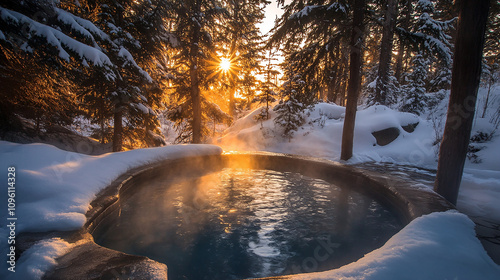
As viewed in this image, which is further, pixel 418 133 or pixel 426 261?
pixel 418 133

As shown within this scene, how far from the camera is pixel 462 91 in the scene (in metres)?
3.89

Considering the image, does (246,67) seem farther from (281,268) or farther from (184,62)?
(281,268)

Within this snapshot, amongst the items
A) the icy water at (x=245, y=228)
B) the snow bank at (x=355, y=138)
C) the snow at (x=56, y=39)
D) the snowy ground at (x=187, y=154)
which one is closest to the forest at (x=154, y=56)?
the snow at (x=56, y=39)

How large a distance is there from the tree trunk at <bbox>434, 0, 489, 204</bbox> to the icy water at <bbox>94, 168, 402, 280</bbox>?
1308 mm

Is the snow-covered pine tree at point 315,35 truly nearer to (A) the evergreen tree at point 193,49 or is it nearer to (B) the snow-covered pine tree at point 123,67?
(A) the evergreen tree at point 193,49

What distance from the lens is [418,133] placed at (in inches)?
412

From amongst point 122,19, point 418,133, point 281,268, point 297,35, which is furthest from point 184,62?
point 418,133

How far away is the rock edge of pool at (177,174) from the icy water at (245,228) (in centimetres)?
32

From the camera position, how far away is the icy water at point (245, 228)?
3498 mm

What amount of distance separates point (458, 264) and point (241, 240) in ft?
9.72

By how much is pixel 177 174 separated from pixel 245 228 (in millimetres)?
3520

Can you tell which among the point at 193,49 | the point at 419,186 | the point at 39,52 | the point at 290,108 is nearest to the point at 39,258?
the point at 39,52

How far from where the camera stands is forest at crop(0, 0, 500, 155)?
15.5 ft

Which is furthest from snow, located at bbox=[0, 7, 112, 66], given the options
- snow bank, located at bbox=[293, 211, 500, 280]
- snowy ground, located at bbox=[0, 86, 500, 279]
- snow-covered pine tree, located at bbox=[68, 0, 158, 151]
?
snow bank, located at bbox=[293, 211, 500, 280]
